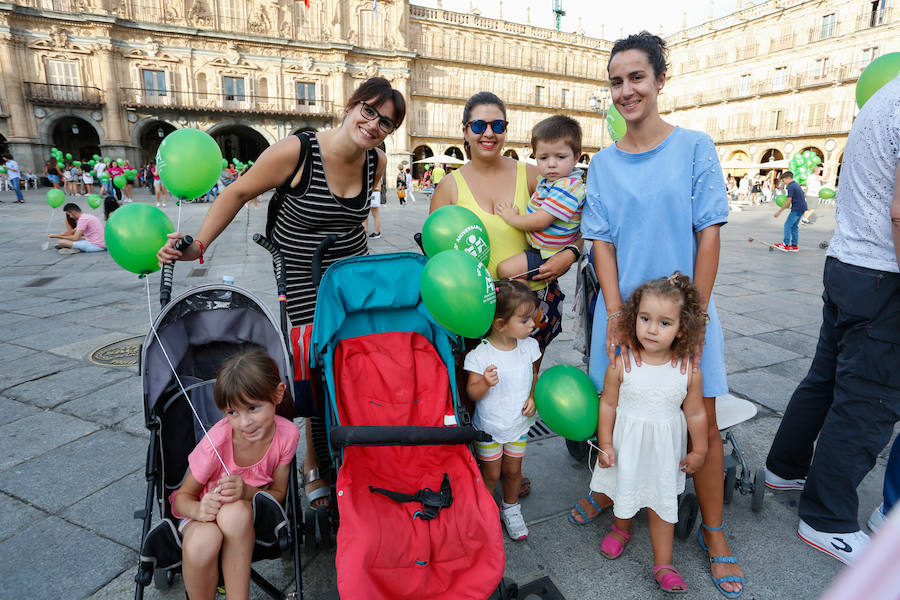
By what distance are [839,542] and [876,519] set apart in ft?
1.12

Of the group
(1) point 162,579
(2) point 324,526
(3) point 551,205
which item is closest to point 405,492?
(2) point 324,526

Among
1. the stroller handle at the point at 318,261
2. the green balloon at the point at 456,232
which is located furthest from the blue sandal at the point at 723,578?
the stroller handle at the point at 318,261

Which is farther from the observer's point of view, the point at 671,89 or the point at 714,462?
the point at 671,89

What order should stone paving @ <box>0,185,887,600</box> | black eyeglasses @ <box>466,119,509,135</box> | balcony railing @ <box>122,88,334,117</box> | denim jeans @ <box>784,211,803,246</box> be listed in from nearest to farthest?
stone paving @ <box>0,185,887,600</box> < black eyeglasses @ <box>466,119,509,135</box> < denim jeans @ <box>784,211,803,246</box> < balcony railing @ <box>122,88,334,117</box>

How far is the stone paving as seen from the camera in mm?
1833

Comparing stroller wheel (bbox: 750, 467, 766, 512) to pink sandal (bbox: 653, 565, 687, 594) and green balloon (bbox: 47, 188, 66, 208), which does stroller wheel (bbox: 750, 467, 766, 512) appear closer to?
pink sandal (bbox: 653, 565, 687, 594)

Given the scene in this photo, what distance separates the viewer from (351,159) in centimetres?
210

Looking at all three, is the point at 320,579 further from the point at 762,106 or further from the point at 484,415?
the point at 762,106

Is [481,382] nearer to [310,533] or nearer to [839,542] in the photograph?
[310,533]

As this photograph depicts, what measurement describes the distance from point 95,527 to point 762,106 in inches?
1636

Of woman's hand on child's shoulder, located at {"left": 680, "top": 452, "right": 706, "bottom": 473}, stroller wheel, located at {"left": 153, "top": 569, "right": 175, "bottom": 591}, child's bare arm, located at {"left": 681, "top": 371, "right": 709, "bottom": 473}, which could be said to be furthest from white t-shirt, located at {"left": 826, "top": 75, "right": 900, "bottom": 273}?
stroller wheel, located at {"left": 153, "top": 569, "right": 175, "bottom": 591}

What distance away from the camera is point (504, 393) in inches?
80.7

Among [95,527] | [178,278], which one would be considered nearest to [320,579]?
[95,527]

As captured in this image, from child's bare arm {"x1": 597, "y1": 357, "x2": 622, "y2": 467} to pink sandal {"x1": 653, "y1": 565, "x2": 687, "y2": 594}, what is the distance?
0.42 m
